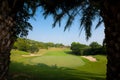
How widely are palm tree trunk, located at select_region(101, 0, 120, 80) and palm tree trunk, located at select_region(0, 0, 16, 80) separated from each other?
10.2ft

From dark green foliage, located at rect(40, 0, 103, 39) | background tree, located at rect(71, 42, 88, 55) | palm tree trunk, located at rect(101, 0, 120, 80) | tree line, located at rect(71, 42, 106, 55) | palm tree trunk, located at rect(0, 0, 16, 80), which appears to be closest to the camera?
palm tree trunk, located at rect(101, 0, 120, 80)

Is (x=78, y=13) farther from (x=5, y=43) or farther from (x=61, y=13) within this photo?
(x=5, y=43)

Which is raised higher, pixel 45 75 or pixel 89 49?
pixel 89 49

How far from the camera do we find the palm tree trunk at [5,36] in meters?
5.79

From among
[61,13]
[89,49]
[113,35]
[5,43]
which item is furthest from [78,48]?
[113,35]

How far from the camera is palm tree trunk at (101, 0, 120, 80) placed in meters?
3.18

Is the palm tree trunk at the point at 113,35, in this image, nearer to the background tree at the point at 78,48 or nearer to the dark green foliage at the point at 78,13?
the dark green foliage at the point at 78,13

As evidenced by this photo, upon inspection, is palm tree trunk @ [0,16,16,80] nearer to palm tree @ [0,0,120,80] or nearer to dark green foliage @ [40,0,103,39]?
palm tree @ [0,0,120,80]

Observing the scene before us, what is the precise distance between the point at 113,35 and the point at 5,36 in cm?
337

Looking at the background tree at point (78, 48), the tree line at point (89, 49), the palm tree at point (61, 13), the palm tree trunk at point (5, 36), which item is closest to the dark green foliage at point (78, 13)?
the palm tree at point (61, 13)

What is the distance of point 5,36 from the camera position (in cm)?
588

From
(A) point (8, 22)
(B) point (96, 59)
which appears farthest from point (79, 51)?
(A) point (8, 22)

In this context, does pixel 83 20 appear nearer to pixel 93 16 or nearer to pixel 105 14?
pixel 93 16

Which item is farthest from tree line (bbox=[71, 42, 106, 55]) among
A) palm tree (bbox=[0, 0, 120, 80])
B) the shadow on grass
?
palm tree (bbox=[0, 0, 120, 80])
